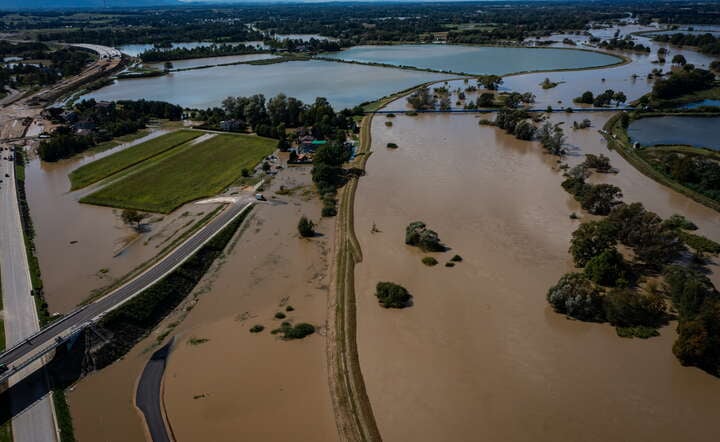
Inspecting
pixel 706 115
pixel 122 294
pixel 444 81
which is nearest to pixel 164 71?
pixel 444 81

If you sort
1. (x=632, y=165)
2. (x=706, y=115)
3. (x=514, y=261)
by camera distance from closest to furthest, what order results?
(x=514, y=261) < (x=632, y=165) < (x=706, y=115)

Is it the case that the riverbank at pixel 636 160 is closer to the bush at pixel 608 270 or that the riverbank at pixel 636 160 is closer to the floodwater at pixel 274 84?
the bush at pixel 608 270

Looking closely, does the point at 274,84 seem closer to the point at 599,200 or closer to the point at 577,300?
the point at 599,200

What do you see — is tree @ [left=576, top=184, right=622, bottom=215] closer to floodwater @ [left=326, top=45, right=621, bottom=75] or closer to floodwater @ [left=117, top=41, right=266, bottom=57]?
floodwater @ [left=326, top=45, right=621, bottom=75]

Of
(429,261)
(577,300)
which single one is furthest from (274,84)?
(577,300)

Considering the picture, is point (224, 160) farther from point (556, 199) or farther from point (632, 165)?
point (632, 165)

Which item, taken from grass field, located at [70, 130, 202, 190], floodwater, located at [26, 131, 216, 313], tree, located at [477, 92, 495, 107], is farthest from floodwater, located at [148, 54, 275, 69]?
floodwater, located at [26, 131, 216, 313]

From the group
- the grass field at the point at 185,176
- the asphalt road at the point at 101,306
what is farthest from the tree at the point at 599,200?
the grass field at the point at 185,176
